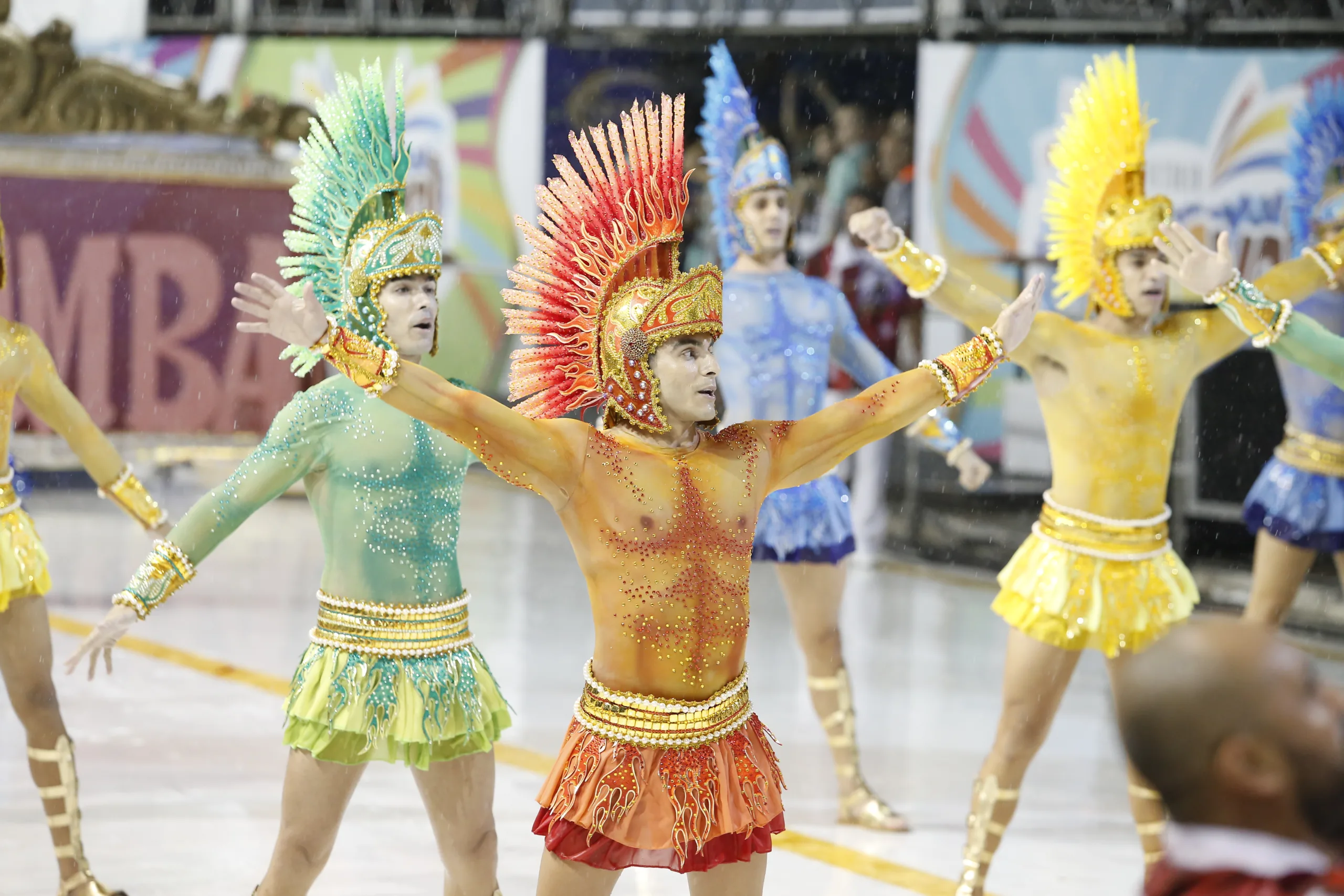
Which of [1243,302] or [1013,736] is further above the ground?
[1243,302]

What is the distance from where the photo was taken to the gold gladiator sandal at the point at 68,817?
4.41 m

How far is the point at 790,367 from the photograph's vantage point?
18.6 ft

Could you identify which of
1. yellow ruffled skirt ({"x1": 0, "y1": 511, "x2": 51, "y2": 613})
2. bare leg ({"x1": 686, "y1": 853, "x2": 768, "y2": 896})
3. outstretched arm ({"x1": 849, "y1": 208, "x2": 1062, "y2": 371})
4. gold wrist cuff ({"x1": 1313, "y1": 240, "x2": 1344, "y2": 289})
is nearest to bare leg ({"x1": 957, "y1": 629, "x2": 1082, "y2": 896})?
outstretched arm ({"x1": 849, "y1": 208, "x2": 1062, "y2": 371})

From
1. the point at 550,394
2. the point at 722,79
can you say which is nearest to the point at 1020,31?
the point at 722,79

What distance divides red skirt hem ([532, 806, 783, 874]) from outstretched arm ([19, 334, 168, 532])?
6.31 ft

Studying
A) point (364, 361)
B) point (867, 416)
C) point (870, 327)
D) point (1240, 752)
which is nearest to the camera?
point (1240, 752)

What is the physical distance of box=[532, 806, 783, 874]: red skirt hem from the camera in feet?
9.96

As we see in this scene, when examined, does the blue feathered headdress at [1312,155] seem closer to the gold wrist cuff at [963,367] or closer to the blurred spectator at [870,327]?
the gold wrist cuff at [963,367]

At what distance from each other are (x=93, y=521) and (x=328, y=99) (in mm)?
8264

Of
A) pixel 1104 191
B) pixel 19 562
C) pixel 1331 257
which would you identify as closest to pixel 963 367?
pixel 1104 191

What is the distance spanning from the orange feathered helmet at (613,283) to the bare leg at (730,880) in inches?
33.4

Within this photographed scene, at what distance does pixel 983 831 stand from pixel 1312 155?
327 centimetres

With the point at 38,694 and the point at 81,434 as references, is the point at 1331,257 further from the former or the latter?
the point at 38,694

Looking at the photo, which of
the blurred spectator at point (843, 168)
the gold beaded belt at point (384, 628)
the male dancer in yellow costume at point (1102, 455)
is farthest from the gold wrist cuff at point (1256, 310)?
the blurred spectator at point (843, 168)
